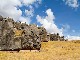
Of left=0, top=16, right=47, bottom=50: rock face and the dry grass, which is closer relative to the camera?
the dry grass

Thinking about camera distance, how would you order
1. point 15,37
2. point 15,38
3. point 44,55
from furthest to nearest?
point 15,37 → point 15,38 → point 44,55

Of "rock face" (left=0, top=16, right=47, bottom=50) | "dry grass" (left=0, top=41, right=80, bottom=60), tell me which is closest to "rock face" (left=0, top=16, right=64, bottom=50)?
"rock face" (left=0, top=16, right=47, bottom=50)

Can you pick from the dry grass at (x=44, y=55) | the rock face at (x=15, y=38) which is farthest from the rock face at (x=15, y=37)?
the dry grass at (x=44, y=55)

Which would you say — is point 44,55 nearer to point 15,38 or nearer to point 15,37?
point 15,38

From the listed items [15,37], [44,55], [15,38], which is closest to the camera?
[44,55]

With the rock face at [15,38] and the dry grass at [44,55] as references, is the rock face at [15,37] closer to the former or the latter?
the rock face at [15,38]

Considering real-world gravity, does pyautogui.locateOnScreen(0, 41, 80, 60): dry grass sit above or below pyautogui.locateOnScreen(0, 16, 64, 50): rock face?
below

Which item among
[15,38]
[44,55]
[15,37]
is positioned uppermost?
[15,37]

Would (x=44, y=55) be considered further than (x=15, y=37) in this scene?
No

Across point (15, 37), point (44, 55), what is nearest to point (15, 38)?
point (15, 37)

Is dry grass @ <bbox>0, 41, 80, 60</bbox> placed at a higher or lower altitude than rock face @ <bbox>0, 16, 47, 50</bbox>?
lower

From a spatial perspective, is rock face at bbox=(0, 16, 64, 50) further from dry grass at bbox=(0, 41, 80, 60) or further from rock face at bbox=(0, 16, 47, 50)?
dry grass at bbox=(0, 41, 80, 60)

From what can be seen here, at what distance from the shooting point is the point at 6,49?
38.0 m

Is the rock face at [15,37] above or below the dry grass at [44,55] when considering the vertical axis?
above
